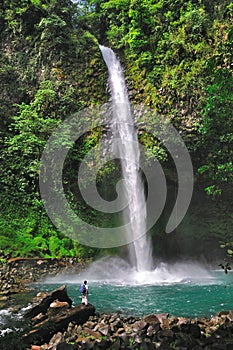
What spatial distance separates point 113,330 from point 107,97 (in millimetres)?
13235

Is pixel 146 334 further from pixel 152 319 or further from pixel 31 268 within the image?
pixel 31 268

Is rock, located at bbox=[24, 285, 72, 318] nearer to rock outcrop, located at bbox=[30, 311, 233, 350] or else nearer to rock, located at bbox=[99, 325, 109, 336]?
rock outcrop, located at bbox=[30, 311, 233, 350]

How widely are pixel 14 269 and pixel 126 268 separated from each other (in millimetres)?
5511

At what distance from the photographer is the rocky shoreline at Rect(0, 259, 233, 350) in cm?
514

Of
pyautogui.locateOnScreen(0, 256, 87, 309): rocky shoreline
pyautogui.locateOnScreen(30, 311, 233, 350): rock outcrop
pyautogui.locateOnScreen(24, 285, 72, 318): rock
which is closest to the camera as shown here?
pyautogui.locateOnScreen(30, 311, 233, 350): rock outcrop

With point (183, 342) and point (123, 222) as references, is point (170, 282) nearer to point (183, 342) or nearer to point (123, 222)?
point (123, 222)

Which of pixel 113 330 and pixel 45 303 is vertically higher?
pixel 45 303

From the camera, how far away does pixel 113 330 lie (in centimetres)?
686

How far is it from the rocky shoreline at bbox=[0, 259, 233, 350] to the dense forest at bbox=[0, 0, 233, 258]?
7.44 metres

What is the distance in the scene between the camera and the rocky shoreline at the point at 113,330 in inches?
203

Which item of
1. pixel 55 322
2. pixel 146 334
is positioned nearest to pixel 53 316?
pixel 55 322

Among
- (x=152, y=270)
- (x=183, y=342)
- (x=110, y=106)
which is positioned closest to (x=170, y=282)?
(x=152, y=270)

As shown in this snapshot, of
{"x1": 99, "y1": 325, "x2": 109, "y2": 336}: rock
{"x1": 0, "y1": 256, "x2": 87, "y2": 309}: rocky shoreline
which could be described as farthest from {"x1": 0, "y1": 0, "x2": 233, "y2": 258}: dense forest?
{"x1": 99, "y1": 325, "x2": 109, "y2": 336}: rock

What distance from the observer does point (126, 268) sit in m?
16.1
